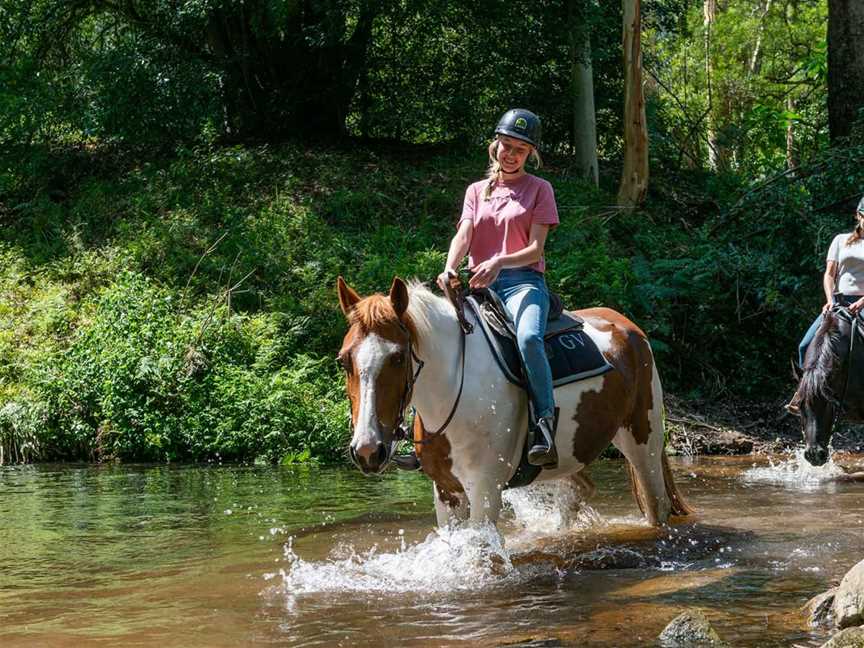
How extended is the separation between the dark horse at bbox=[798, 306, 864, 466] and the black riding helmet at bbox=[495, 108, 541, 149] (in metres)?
4.32

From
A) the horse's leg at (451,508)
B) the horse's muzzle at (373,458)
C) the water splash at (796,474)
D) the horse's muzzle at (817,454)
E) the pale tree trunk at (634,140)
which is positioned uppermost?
the pale tree trunk at (634,140)

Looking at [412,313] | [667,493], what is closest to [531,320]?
[412,313]

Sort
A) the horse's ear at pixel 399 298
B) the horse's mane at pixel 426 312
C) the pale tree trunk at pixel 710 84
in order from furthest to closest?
the pale tree trunk at pixel 710 84, the horse's mane at pixel 426 312, the horse's ear at pixel 399 298

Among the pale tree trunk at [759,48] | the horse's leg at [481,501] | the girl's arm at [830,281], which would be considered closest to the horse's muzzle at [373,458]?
the horse's leg at [481,501]

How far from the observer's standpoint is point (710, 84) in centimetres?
2909

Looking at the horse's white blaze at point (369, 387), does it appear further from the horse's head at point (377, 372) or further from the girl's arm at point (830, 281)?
the girl's arm at point (830, 281)

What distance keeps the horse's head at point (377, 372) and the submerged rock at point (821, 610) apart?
2.20 m

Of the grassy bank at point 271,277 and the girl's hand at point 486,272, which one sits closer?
the girl's hand at point 486,272

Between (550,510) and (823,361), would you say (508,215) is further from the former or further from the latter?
(823,361)

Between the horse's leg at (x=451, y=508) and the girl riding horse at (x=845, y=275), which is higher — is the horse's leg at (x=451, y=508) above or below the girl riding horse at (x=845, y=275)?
below

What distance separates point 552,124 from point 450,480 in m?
15.7

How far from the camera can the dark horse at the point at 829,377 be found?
9.80 metres

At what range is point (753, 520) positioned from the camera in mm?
8758

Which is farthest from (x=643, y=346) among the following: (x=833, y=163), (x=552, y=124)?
(x=552, y=124)
